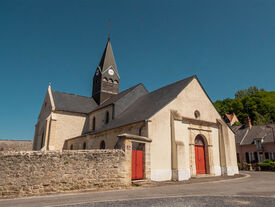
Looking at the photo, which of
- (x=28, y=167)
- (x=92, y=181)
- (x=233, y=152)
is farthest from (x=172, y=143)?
(x=28, y=167)

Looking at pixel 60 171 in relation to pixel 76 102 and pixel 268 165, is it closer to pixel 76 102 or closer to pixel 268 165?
pixel 76 102

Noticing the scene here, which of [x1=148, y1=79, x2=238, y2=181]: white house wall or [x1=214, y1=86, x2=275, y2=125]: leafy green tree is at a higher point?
[x1=214, y1=86, x2=275, y2=125]: leafy green tree

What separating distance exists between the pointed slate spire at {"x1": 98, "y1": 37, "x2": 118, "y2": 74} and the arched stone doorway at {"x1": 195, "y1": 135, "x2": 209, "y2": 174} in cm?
1731

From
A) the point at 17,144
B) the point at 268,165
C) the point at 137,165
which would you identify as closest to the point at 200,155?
the point at 137,165

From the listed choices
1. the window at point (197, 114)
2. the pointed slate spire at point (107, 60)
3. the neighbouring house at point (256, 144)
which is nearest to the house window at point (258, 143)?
the neighbouring house at point (256, 144)

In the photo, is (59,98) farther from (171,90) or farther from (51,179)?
(51,179)

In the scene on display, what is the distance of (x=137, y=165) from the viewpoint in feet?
38.3

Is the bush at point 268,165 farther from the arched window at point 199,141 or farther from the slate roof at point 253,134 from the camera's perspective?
the arched window at point 199,141

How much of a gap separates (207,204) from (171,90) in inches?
476

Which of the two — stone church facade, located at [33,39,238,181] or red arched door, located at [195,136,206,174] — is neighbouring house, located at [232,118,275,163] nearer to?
stone church facade, located at [33,39,238,181]

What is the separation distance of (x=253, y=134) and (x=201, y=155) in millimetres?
18373

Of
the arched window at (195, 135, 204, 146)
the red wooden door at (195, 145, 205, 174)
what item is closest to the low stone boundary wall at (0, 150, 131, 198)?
the red wooden door at (195, 145, 205, 174)

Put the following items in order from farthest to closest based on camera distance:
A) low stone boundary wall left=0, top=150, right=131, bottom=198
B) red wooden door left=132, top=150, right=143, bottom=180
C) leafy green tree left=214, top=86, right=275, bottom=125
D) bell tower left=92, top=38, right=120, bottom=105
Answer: leafy green tree left=214, top=86, right=275, bottom=125, bell tower left=92, top=38, right=120, bottom=105, red wooden door left=132, top=150, right=143, bottom=180, low stone boundary wall left=0, top=150, right=131, bottom=198

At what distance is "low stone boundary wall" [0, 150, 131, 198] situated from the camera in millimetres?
8477
